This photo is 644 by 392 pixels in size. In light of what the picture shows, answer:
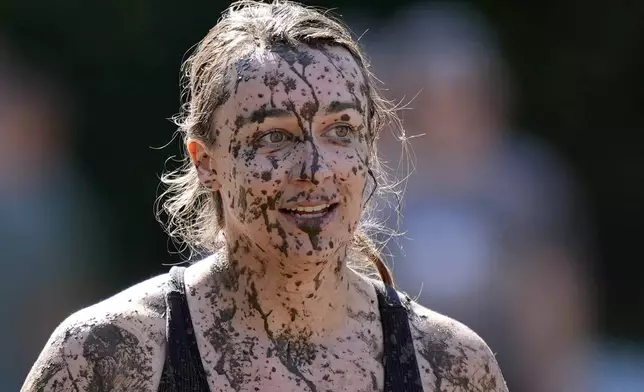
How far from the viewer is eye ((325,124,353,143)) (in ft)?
11.4

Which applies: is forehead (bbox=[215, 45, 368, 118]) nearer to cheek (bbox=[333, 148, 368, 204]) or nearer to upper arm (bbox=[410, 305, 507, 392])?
cheek (bbox=[333, 148, 368, 204])

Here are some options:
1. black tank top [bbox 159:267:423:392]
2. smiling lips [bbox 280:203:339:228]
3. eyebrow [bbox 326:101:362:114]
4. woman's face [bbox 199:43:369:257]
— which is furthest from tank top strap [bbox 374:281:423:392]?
eyebrow [bbox 326:101:362:114]

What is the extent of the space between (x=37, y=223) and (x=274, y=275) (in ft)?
8.50

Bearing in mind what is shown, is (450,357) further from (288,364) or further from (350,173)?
(350,173)

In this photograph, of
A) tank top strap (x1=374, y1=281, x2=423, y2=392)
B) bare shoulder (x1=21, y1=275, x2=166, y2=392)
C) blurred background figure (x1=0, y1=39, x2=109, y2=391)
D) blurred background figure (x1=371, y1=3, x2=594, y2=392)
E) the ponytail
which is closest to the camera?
bare shoulder (x1=21, y1=275, x2=166, y2=392)

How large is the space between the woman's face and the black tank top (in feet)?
0.77

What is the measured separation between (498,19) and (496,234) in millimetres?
1249

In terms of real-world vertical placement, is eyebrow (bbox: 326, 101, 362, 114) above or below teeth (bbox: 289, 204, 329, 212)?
above

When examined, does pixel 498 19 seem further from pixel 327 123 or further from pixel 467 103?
pixel 327 123

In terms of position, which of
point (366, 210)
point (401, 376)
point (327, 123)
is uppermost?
point (327, 123)

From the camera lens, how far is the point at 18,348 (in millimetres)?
5879

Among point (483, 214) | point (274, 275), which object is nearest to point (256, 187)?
point (274, 275)

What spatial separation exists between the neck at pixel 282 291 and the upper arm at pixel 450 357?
251 mm

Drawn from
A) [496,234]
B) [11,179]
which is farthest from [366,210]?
[11,179]
